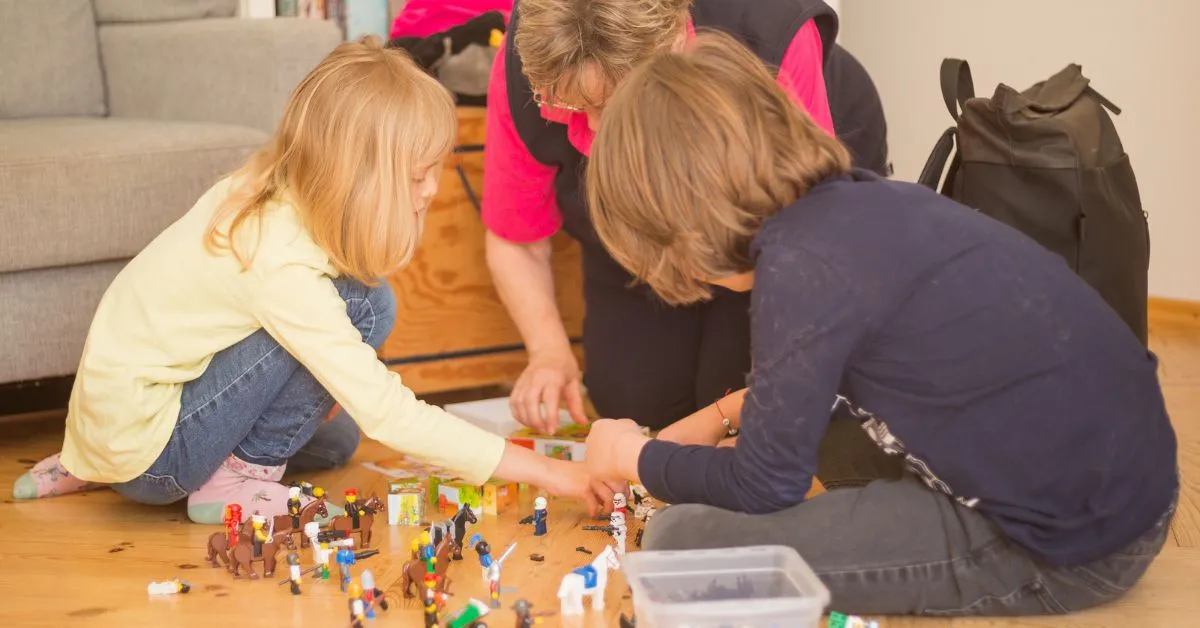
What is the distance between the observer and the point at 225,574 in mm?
1414

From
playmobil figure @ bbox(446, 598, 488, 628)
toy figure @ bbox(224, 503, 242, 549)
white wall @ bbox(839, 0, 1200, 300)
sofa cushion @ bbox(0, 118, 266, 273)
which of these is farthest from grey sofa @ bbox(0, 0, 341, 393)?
white wall @ bbox(839, 0, 1200, 300)

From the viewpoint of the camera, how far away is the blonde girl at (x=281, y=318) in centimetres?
142

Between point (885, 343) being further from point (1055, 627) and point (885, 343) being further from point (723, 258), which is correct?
point (1055, 627)

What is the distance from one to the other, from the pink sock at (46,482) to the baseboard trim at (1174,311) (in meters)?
2.03

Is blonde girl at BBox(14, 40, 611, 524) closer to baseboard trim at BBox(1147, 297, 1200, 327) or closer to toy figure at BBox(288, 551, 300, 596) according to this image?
toy figure at BBox(288, 551, 300, 596)

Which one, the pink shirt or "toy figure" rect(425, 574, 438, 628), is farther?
the pink shirt

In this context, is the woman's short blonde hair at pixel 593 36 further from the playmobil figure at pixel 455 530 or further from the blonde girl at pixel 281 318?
the playmobil figure at pixel 455 530

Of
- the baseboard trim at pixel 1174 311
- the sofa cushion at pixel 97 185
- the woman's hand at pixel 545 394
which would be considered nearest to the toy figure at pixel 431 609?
the woman's hand at pixel 545 394

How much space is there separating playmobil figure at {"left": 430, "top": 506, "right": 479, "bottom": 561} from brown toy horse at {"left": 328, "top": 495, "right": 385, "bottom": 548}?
0.09 meters

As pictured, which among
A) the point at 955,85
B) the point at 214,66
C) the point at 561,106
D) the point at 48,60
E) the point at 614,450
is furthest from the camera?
the point at 48,60

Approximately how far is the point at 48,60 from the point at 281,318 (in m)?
1.13

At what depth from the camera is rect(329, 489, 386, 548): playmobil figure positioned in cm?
146

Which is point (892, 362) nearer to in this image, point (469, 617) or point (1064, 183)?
point (469, 617)

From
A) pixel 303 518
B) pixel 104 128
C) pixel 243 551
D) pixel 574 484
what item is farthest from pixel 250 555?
pixel 104 128
